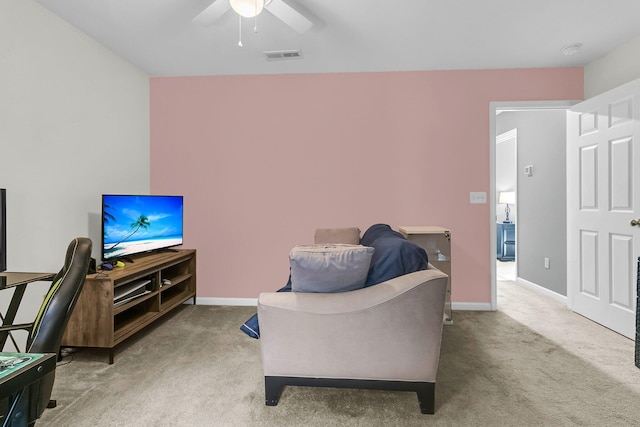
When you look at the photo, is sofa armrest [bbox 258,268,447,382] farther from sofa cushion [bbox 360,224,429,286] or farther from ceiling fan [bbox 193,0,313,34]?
ceiling fan [bbox 193,0,313,34]

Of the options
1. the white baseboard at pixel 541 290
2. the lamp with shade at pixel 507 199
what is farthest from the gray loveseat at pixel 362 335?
the lamp with shade at pixel 507 199

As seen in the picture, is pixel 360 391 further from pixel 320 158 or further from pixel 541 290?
pixel 541 290

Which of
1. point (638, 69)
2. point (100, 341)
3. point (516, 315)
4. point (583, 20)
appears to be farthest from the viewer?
point (516, 315)

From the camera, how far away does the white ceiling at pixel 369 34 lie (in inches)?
96.4

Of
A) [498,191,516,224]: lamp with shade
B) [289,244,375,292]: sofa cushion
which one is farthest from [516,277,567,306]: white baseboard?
[289,244,375,292]: sofa cushion

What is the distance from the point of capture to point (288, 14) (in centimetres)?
221

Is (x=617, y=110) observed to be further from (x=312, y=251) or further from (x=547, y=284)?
(x=312, y=251)

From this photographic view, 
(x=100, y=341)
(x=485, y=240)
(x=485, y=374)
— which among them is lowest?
(x=485, y=374)

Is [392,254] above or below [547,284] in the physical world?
above

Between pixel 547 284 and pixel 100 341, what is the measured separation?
458 cm

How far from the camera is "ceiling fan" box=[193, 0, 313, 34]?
1.97 metres

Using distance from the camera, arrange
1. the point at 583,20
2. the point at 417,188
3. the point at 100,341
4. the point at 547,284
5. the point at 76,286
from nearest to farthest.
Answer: the point at 76,286, the point at 100,341, the point at 583,20, the point at 417,188, the point at 547,284

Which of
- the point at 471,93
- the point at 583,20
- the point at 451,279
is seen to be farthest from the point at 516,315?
the point at 583,20

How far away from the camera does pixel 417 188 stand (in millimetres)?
3646
